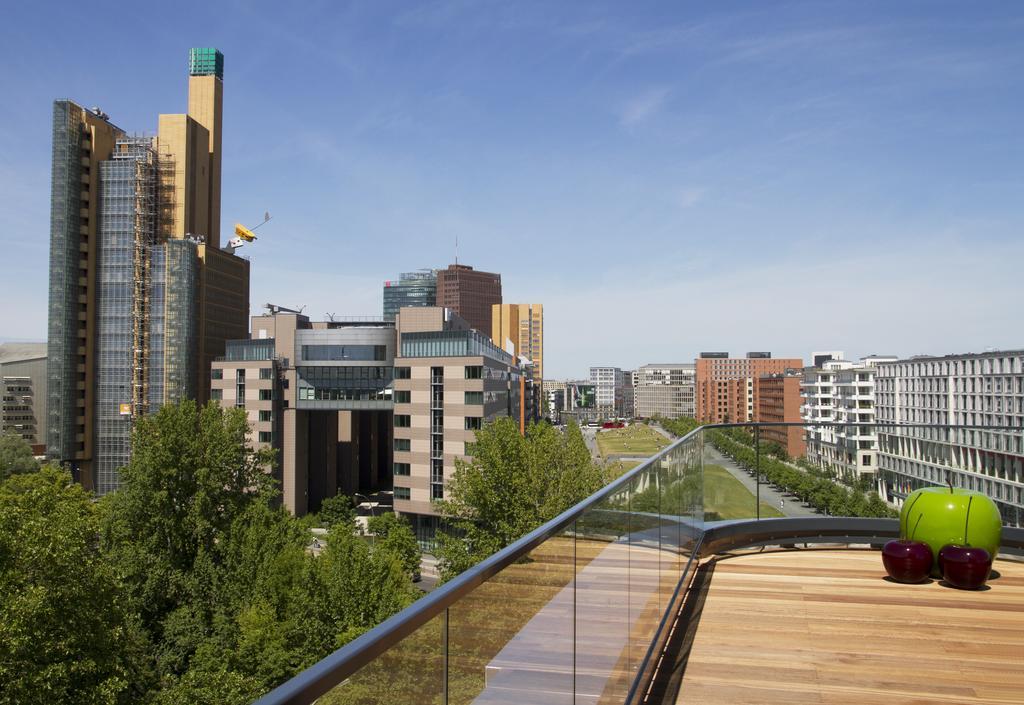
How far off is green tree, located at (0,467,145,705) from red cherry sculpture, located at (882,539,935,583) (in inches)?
638

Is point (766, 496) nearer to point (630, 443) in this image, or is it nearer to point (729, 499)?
point (729, 499)

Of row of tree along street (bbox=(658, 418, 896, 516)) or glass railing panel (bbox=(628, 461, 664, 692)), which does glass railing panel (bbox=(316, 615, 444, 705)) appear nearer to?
glass railing panel (bbox=(628, 461, 664, 692))

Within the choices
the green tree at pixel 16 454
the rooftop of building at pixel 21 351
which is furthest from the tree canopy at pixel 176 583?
the rooftop of building at pixel 21 351

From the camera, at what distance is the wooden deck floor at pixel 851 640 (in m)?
3.93

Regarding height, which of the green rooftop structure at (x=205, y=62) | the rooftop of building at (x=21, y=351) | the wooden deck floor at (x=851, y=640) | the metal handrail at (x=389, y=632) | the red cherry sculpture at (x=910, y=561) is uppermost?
the green rooftop structure at (x=205, y=62)

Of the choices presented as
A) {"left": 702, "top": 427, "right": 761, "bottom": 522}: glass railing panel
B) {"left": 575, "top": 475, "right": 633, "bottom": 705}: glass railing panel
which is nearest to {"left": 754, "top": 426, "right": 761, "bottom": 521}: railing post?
{"left": 702, "top": 427, "right": 761, "bottom": 522}: glass railing panel

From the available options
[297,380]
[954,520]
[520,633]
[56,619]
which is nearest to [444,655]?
[520,633]

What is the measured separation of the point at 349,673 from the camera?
1.19 metres

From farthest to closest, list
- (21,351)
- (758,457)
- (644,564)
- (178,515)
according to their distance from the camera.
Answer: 1. (21,351)
2. (178,515)
3. (758,457)
4. (644,564)

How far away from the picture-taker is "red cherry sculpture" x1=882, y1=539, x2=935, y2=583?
20.2 ft

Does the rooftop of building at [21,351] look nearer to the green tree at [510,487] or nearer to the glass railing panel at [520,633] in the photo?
the green tree at [510,487]

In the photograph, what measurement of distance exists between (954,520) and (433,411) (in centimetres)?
4613

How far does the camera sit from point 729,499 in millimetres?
7910

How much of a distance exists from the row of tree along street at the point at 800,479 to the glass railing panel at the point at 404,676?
20.4ft
